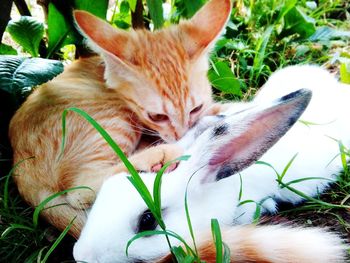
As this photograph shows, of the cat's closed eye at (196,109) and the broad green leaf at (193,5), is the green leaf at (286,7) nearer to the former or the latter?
the broad green leaf at (193,5)

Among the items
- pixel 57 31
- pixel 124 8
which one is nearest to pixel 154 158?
pixel 57 31

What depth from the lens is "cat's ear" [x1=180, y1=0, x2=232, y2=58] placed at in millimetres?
2127

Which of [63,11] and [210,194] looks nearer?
[210,194]

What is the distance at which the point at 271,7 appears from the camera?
3.17m

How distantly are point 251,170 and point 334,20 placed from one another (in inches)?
76.3

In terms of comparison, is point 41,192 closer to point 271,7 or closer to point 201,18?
point 201,18

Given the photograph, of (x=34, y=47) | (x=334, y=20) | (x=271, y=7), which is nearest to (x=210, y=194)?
(x=34, y=47)

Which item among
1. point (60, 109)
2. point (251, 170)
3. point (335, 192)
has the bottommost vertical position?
point (335, 192)

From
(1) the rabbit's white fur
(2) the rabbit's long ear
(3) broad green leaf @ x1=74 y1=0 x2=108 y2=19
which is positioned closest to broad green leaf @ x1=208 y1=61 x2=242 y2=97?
(1) the rabbit's white fur

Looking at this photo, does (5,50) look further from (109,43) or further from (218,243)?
(218,243)

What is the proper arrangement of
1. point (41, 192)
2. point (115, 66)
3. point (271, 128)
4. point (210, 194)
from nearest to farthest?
point (271, 128), point (210, 194), point (41, 192), point (115, 66)

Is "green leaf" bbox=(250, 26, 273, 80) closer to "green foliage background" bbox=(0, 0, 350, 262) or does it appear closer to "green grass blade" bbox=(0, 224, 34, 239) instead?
"green foliage background" bbox=(0, 0, 350, 262)

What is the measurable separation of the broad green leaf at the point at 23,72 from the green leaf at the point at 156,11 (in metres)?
0.56

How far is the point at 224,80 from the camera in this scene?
8.24 ft
